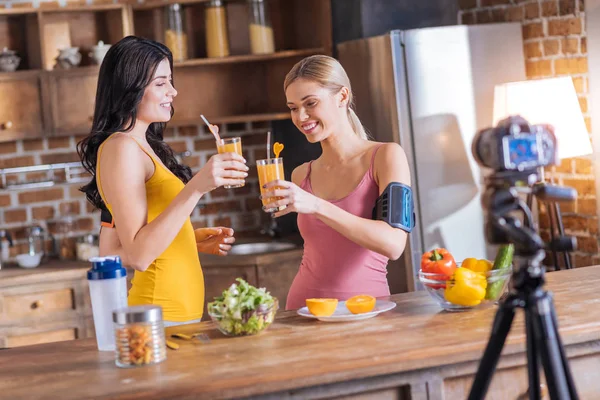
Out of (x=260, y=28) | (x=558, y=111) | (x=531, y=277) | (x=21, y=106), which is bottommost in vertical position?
(x=531, y=277)

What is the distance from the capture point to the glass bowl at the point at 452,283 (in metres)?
2.31

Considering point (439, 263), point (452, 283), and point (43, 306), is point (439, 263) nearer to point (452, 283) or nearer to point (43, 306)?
point (452, 283)

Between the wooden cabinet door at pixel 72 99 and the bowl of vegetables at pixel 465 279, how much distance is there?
2.74 metres

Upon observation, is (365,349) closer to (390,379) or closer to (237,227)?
(390,379)

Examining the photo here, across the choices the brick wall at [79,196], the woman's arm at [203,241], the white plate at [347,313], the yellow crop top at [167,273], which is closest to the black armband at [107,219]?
the woman's arm at [203,241]

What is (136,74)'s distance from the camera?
2553 mm

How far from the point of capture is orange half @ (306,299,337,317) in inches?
91.4

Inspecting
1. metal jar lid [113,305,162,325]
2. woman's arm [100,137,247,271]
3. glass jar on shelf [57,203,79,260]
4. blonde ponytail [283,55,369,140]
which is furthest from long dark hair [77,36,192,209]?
glass jar on shelf [57,203,79,260]

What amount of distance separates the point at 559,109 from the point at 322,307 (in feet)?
6.16

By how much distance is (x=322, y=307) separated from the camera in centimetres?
232

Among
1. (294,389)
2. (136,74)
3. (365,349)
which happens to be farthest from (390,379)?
(136,74)

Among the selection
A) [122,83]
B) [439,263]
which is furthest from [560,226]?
[122,83]

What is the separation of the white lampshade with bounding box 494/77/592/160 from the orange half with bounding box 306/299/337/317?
67.5 inches

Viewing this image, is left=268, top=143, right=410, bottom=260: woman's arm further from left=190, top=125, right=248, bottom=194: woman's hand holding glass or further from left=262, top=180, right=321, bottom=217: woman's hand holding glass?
left=190, top=125, right=248, bottom=194: woman's hand holding glass
